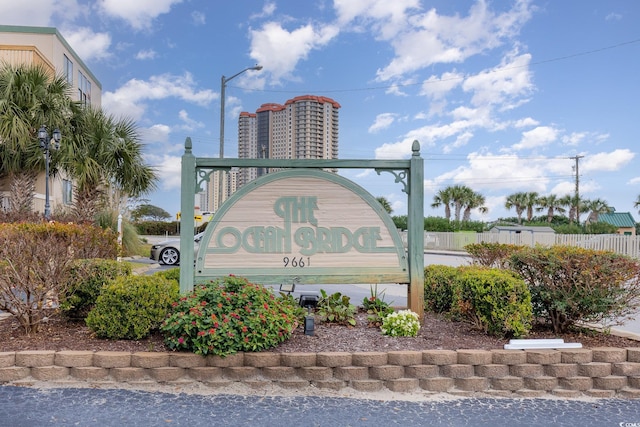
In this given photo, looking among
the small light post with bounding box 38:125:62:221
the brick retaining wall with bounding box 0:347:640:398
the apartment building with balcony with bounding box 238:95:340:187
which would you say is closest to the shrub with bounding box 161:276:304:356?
the brick retaining wall with bounding box 0:347:640:398

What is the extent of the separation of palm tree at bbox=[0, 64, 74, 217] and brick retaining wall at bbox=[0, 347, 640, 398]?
14561 mm

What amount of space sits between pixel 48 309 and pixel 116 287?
4.90ft

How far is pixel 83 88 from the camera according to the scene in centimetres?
3056

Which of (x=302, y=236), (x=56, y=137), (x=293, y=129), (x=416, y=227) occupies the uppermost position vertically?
(x=293, y=129)

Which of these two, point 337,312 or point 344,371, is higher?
point 337,312

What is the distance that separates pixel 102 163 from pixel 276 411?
15.3 meters

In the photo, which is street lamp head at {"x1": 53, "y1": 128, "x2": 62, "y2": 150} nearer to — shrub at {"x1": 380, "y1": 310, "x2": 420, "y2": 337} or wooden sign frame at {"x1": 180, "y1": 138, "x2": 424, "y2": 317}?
wooden sign frame at {"x1": 180, "y1": 138, "x2": 424, "y2": 317}

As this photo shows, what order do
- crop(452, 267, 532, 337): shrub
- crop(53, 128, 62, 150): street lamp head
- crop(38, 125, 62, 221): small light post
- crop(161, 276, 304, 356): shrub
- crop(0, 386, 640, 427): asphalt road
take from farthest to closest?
crop(53, 128, 62, 150): street lamp head, crop(38, 125, 62, 221): small light post, crop(452, 267, 532, 337): shrub, crop(161, 276, 304, 356): shrub, crop(0, 386, 640, 427): asphalt road

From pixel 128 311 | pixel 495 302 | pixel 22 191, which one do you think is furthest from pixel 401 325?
pixel 22 191

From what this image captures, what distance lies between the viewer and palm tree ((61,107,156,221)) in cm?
1533

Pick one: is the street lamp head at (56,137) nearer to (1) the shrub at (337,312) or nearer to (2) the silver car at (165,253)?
(2) the silver car at (165,253)

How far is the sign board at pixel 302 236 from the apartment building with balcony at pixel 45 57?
17896mm

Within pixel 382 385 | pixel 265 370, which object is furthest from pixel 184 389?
pixel 382 385

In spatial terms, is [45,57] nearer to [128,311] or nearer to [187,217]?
[187,217]
